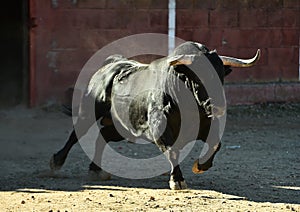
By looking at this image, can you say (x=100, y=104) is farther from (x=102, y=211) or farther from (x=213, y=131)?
(x=102, y=211)

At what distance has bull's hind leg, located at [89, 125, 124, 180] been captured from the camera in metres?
6.98

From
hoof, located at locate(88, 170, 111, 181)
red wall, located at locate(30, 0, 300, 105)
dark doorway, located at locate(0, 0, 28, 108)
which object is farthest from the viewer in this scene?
dark doorway, located at locate(0, 0, 28, 108)

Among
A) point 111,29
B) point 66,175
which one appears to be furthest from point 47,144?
point 111,29

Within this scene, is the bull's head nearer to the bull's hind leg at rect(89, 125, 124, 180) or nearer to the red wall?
the bull's hind leg at rect(89, 125, 124, 180)

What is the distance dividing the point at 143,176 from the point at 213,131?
2.89 feet

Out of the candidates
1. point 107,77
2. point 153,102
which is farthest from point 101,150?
point 153,102

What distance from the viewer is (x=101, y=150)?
7254 millimetres

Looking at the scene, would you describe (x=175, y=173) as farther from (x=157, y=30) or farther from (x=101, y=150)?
(x=157, y=30)

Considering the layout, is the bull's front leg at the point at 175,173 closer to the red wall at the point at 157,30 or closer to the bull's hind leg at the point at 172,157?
the bull's hind leg at the point at 172,157

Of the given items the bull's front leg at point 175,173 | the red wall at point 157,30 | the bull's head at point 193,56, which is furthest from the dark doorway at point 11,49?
the bull's front leg at point 175,173

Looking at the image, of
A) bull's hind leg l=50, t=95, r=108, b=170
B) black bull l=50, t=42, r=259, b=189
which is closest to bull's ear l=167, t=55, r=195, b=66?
black bull l=50, t=42, r=259, b=189

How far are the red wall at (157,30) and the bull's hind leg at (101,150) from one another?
3.46 m

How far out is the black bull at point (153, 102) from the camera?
21.0 feet

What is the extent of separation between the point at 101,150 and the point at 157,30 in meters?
4.15
